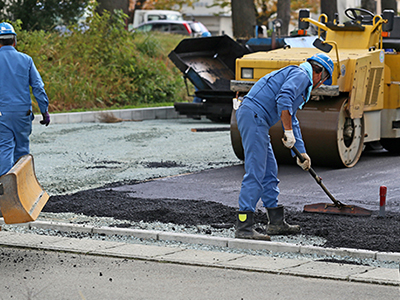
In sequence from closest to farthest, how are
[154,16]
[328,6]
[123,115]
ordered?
[123,115]
[328,6]
[154,16]

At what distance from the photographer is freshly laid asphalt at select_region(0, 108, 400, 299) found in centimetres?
468

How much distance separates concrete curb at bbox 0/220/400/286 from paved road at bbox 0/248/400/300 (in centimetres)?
9

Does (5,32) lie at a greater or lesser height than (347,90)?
greater

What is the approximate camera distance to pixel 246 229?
6.11 metres

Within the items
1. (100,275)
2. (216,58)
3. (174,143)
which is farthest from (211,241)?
(216,58)

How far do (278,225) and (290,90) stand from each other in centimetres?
122

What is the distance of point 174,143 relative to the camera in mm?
12922

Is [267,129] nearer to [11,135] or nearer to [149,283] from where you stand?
[149,283]

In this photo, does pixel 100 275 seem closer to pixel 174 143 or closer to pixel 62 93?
pixel 174 143

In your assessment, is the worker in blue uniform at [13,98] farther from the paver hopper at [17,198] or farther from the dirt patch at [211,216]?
the paver hopper at [17,198]

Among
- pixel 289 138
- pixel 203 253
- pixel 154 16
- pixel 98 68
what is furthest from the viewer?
pixel 154 16

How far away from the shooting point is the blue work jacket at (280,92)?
6102 millimetres

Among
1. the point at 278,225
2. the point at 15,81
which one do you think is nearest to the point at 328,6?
the point at 15,81

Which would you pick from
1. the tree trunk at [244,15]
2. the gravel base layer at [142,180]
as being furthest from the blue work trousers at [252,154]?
the tree trunk at [244,15]
